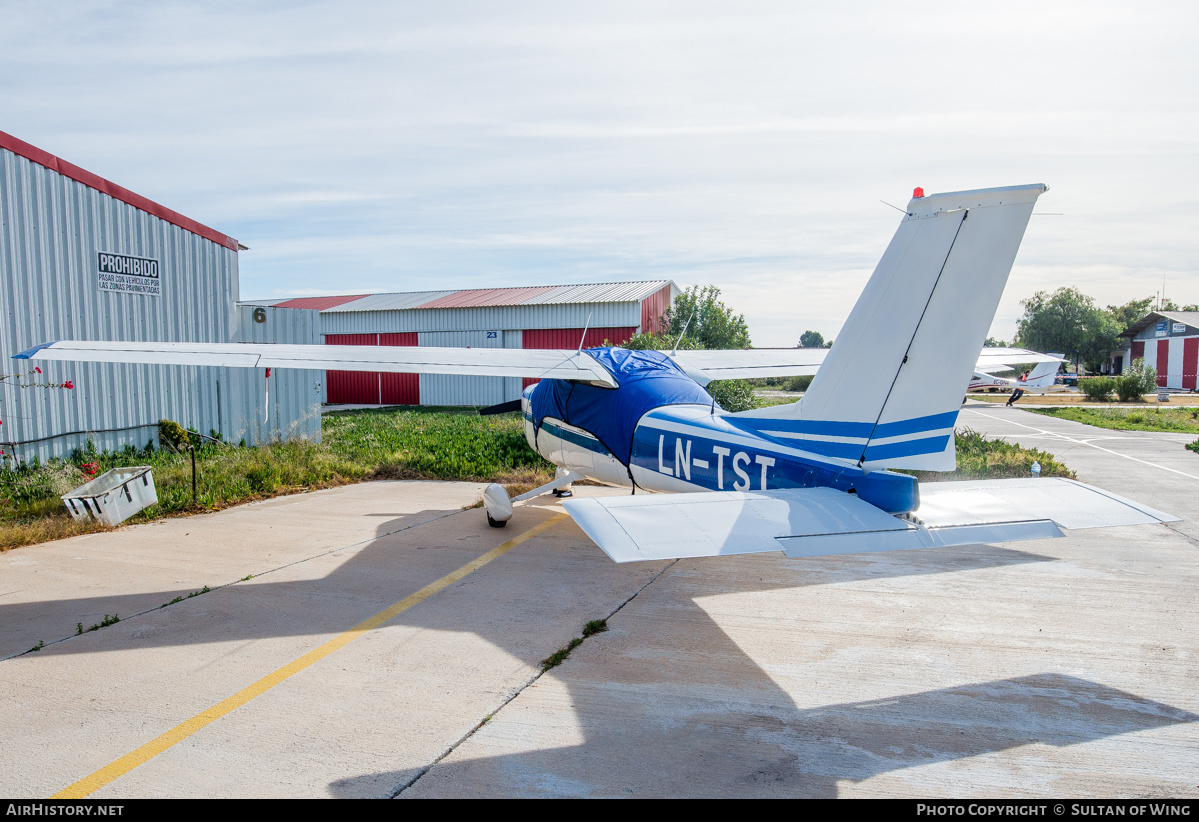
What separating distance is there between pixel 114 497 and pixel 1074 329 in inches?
2585

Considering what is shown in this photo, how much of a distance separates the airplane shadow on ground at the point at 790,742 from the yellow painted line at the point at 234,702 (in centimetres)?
112

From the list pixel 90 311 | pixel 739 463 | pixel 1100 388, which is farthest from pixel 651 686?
pixel 1100 388

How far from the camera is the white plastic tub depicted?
8.59 m

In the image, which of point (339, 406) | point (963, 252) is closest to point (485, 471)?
point (963, 252)

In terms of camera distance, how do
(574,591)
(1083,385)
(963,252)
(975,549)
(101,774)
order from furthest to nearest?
1. (1083,385)
2. (975,549)
3. (574,591)
4. (963,252)
5. (101,774)

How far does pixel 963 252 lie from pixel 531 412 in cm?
614

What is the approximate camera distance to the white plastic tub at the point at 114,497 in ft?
28.2

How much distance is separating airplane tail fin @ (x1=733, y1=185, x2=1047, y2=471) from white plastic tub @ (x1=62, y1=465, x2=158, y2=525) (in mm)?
8360

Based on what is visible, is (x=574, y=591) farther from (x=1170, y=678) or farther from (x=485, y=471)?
(x=485, y=471)

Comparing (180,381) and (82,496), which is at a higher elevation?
(180,381)

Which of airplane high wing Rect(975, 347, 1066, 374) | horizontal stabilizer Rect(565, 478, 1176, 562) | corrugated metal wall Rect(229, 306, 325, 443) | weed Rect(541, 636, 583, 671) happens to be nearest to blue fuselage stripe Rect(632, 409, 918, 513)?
horizontal stabilizer Rect(565, 478, 1176, 562)

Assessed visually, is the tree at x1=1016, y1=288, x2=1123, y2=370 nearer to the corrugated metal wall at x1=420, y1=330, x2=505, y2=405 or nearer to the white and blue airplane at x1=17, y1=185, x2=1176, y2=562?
the corrugated metal wall at x1=420, y1=330, x2=505, y2=405

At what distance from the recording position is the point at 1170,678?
4574 millimetres

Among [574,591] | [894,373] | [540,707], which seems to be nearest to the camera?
[540,707]
